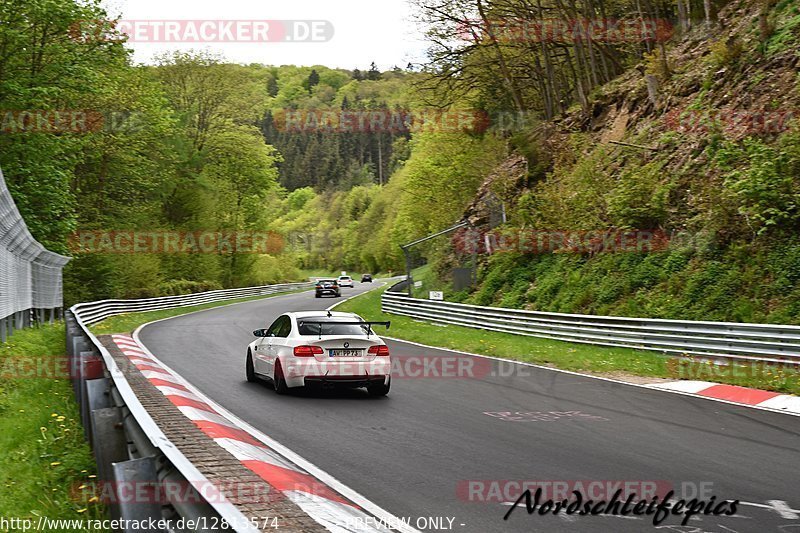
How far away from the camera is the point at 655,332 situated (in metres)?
18.4

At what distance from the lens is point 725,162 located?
20719 millimetres

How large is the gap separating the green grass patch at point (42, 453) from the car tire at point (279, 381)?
3.20 meters

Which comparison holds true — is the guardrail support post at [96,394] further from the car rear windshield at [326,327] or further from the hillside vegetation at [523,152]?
the hillside vegetation at [523,152]

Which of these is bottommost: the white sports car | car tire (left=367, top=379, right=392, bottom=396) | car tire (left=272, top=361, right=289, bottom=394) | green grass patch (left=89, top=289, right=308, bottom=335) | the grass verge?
green grass patch (left=89, top=289, right=308, bottom=335)

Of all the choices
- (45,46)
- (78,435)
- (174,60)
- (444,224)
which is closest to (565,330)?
(78,435)

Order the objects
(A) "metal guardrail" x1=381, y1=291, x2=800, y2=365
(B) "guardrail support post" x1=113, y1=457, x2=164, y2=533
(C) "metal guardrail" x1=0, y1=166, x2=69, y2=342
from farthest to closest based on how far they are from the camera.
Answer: (C) "metal guardrail" x1=0, y1=166, x2=69, y2=342 → (A) "metal guardrail" x1=381, y1=291, x2=800, y2=365 → (B) "guardrail support post" x1=113, y1=457, x2=164, y2=533

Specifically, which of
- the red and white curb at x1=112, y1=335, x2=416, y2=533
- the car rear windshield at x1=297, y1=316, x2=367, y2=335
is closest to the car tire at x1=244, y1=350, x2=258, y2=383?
the red and white curb at x1=112, y1=335, x2=416, y2=533

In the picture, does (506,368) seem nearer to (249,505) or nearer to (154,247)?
(249,505)

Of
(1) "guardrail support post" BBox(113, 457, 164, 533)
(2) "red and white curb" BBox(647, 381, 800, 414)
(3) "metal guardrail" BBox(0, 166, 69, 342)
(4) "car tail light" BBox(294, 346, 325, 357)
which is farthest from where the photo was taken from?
(3) "metal guardrail" BBox(0, 166, 69, 342)

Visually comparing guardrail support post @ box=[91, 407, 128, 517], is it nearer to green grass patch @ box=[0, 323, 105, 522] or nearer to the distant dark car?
green grass patch @ box=[0, 323, 105, 522]

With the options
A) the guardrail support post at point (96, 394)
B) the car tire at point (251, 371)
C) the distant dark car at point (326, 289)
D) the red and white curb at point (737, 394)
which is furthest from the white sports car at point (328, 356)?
the distant dark car at point (326, 289)

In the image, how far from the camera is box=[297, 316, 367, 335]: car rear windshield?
13055 mm

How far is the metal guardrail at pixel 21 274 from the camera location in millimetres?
17173

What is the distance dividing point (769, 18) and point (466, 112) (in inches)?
1012
